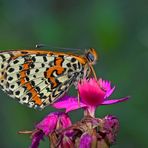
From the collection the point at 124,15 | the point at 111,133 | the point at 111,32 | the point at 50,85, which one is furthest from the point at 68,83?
the point at 124,15

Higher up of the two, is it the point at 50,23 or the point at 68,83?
the point at 50,23

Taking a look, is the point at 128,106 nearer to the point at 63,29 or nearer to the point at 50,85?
the point at 63,29

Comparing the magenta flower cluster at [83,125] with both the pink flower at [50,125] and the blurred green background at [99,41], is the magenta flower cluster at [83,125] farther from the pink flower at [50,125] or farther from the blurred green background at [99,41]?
the blurred green background at [99,41]

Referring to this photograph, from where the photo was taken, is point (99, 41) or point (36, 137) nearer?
point (36, 137)

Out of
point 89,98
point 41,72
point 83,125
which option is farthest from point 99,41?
point 83,125

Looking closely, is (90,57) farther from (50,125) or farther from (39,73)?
(50,125)

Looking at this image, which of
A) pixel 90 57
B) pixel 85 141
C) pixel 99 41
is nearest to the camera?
pixel 85 141

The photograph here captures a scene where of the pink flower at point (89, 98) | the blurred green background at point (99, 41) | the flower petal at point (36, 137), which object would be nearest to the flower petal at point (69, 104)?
the pink flower at point (89, 98)
